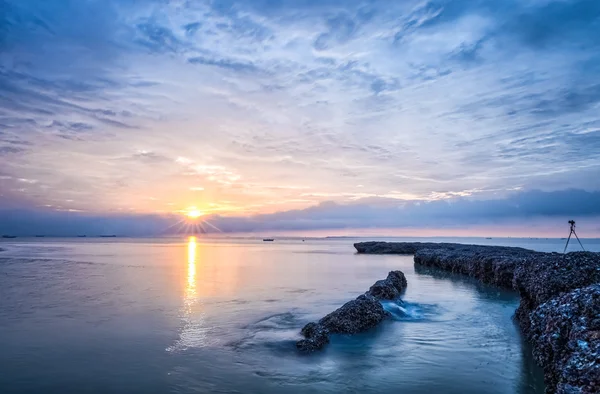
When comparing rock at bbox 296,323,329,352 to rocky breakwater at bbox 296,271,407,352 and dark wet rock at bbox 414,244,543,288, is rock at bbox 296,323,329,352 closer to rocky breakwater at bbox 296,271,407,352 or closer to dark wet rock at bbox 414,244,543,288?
rocky breakwater at bbox 296,271,407,352

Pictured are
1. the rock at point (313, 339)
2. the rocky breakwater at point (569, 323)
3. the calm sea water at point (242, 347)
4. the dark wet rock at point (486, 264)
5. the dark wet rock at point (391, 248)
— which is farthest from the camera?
the dark wet rock at point (391, 248)

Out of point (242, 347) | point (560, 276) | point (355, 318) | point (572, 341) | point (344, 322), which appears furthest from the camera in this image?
point (355, 318)

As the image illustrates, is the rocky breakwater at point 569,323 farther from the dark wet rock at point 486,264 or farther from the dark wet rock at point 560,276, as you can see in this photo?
the dark wet rock at point 486,264

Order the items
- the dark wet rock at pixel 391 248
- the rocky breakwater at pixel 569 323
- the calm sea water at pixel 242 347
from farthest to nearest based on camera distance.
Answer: the dark wet rock at pixel 391 248, the calm sea water at pixel 242 347, the rocky breakwater at pixel 569 323

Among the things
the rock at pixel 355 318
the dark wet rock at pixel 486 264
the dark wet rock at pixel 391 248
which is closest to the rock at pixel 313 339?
the rock at pixel 355 318

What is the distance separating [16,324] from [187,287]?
1331cm

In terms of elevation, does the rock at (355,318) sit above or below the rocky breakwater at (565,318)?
below

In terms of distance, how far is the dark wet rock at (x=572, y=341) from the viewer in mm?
6379

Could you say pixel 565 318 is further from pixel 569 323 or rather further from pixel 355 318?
pixel 355 318

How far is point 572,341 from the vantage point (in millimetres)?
7473

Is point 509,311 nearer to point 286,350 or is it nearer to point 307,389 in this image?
point 286,350

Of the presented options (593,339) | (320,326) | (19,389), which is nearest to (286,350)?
(320,326)

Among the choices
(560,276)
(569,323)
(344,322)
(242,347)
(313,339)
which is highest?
(560,276)

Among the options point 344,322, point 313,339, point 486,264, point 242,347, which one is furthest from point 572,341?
point 486,264
